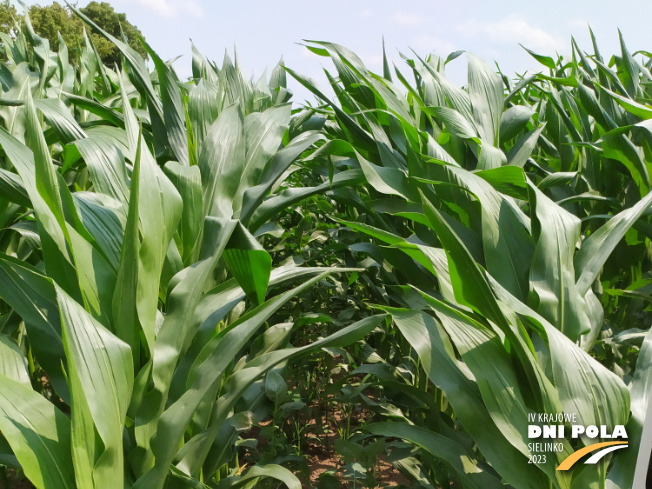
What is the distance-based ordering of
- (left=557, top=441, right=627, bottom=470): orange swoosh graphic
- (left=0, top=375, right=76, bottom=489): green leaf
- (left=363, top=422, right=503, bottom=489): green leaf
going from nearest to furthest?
(left=0, top=375, right=76, bottom=489): green leaf, (left=557, top=441, right=627, bottom=470): orange swoosh graphic, (left=363, top=422, right=503, bottom=489): green leaf

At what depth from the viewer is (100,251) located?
0.84 meters

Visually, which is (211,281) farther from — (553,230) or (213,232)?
(553,230)

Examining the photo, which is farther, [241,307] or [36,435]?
[241,307]

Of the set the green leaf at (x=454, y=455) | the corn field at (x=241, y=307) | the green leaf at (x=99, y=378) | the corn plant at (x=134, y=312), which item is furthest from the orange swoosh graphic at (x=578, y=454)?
the green leaf at (x=99, y=378)

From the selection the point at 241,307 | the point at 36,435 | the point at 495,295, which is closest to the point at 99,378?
the point at 36,435

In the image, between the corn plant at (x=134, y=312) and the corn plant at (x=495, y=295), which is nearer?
the corn plant at (x=134, y=312)

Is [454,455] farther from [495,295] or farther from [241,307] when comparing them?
[241,307]

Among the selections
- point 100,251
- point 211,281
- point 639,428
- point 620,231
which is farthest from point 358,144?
point 639,428

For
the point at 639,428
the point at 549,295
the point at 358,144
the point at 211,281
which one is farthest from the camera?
the point at 358,144

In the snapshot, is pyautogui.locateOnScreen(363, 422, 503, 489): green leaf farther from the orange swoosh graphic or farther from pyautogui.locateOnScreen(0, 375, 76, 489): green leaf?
pyautogui.locateOnScreen(0, 375, 76, 489): green leaf

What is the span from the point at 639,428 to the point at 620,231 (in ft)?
1.13

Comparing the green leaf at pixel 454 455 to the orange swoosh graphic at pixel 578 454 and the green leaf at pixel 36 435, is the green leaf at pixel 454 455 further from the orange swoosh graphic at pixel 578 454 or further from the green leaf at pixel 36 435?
the green leaf at pixel 36 435

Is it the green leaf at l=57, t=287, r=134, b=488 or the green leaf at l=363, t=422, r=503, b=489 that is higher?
the green leaf at l=57, t=287, r=134, b=488

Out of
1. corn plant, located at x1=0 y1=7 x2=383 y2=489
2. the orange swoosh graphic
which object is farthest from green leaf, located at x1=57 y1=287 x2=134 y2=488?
the orange swoosh graphic
